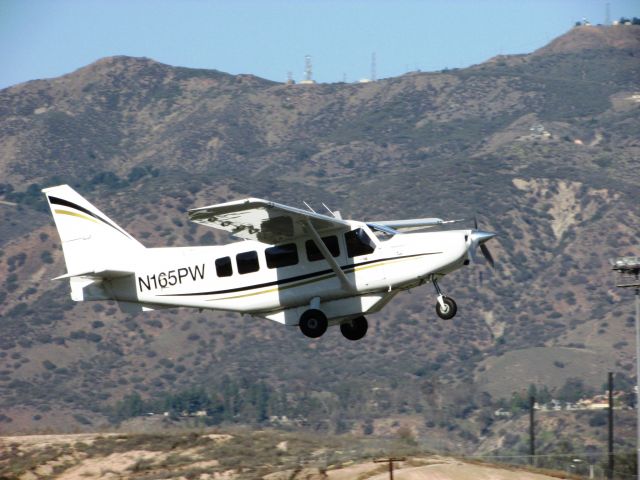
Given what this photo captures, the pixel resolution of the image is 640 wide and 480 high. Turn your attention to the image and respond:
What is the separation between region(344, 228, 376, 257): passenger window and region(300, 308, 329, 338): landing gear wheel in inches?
71.8

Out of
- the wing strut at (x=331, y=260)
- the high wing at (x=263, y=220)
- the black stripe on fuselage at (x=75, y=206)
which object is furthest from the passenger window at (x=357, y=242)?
the black stripe on fuselage at (x=75, y=206)

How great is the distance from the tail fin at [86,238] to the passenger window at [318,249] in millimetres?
5589

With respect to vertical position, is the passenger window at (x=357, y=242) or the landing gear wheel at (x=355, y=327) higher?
the passenger window at (x=357, y=242)

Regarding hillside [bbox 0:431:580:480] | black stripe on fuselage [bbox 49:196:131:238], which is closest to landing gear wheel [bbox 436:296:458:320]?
hillside [bbox 0:431:580:480]

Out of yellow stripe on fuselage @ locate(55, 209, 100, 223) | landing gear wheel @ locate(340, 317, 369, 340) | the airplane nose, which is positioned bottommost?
landing gear wheel @ locate(340, 317, 369, 340)

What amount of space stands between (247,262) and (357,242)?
3145 millimetres

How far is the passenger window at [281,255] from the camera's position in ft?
104

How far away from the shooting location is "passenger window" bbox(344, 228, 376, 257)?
31469 millimetres

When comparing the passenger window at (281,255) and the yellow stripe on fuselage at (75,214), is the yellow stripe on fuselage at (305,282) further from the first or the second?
the yellow stripe on fuselage at (75,214)

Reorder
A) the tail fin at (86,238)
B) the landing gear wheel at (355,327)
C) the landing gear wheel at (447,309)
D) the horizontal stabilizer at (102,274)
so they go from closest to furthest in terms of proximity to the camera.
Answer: the landing gear wheel at (447,309) → the horizontal stabilizer at (102,274) → the landing gear wheel at (355,327) → the tail fin at (86,238)

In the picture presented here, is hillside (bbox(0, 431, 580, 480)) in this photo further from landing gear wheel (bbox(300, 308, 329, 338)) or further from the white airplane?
the white airplane

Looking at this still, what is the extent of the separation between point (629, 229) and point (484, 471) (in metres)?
130

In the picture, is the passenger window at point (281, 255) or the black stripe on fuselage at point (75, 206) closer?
the passenger window at point (281, 255)

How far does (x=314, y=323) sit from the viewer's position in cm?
3164
